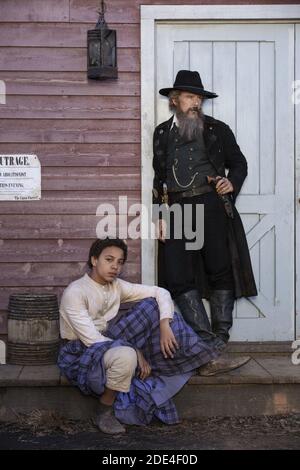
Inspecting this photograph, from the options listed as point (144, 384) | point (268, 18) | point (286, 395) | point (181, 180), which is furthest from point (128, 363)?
point (268, 18)

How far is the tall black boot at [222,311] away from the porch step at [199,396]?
0.58 m

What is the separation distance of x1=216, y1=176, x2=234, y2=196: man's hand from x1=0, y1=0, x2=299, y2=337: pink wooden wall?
60cm

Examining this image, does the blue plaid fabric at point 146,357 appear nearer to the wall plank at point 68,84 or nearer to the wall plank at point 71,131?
the wall plank at point 71,131

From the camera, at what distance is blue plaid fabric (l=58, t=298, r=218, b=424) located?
17.3 feet

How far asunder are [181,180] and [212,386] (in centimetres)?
145

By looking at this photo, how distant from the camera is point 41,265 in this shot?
628 cm

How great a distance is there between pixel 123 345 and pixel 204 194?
1422 millimetres

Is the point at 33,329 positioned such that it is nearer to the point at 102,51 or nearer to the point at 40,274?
the point at 40,274

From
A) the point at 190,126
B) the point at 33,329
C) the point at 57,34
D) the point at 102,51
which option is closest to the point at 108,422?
the point at 33,329

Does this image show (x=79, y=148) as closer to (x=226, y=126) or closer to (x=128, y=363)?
(x=226, y=126)

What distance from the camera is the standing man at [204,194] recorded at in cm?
609

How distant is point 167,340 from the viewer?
17.5ft

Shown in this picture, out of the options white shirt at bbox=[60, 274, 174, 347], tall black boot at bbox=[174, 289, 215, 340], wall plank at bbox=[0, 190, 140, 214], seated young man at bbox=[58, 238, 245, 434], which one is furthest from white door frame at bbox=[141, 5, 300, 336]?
seated young man at bbox=[58, 238, 245, 434]

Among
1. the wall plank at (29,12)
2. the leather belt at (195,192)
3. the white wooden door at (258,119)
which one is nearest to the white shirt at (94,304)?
the leather belt at (195,192)
